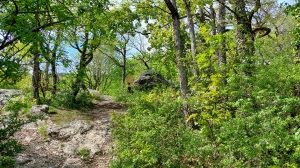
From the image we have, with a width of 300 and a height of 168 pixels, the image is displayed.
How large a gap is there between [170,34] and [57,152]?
8.70 m

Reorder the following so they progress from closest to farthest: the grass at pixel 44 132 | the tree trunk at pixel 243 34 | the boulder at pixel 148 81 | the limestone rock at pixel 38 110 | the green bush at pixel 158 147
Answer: the green bush at pixel 158 147 → the tree trunk at pixel 243 34 → the grass at pixel 44 132 → the limestone rock at pixel 38 110 → the boulder at pixel 148 81

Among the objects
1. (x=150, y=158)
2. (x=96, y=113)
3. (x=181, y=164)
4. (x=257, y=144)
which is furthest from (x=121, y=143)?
(x=96, y=113)

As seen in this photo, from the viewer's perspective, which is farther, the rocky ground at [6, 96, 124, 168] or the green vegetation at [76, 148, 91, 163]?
the green vegetation at [76, 148, 91, 163]

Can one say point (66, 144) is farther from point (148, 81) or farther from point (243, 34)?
point (148, 81)

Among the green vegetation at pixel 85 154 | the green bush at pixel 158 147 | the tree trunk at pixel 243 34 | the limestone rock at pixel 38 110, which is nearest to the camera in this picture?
the green bush at pixel 158 147

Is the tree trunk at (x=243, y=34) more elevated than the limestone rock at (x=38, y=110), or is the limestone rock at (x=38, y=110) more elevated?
the tree trunk at (x=243, y=34)

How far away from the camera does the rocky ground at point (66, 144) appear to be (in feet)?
26.3

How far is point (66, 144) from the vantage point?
9.27 metres

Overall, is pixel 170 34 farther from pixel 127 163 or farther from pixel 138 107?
pixel 127 163

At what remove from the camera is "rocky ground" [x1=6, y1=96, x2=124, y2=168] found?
8.03 metres

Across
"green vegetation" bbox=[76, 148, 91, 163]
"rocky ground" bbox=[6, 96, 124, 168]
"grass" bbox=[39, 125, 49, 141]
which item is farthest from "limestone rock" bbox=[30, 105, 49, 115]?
"green vegetation" bbox=[76, 148, 91, 163]

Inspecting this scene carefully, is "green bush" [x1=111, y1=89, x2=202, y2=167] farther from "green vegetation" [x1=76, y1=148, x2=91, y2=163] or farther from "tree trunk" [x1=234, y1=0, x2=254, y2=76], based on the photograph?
"green vegetation" [x1=76, y1=148, x2=91, y2=163]

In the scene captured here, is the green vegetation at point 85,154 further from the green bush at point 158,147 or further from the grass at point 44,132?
the green bush at point 158,147

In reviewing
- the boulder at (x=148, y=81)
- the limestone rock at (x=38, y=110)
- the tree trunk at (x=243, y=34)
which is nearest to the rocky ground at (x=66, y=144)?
the limestone rock at (x=38, y=110)
